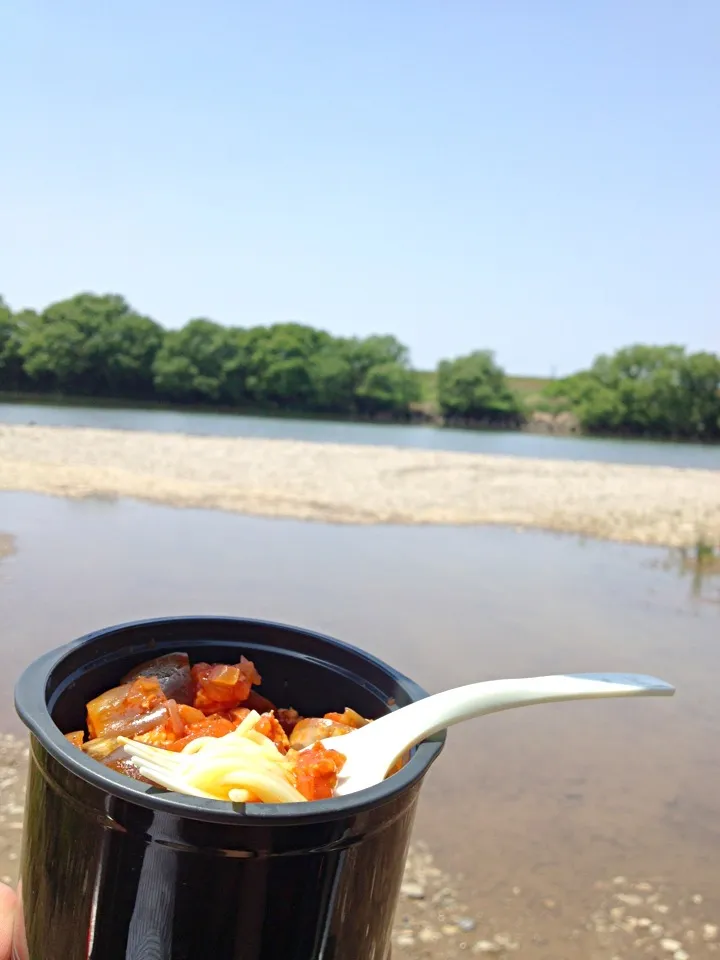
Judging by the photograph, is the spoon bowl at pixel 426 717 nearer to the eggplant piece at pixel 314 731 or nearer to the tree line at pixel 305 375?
the eggplant piece at pixel 314 731

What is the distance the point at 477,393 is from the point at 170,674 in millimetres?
70860

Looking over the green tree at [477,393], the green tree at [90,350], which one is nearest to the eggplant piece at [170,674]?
the green tree at [90,350]

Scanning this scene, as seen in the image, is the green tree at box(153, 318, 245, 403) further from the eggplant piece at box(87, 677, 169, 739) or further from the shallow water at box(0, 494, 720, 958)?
the eggplant piece at box(87, 677, 169, 739)

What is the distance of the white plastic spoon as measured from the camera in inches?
47.4

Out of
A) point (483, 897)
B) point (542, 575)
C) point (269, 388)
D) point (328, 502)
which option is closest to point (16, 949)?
point (483, 897)

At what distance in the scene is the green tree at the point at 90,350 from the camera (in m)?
61.0

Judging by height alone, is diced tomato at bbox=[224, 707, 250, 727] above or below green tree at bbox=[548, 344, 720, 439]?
below

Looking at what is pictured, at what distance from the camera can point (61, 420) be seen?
101 ft

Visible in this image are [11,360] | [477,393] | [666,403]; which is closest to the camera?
[11,360]

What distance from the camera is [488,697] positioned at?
127 cm

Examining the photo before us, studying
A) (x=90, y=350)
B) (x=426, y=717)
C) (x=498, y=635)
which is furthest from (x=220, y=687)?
(x=90, y=350)

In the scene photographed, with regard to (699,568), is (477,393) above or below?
above

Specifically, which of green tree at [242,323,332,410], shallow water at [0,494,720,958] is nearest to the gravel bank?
shallow water at [0,494,720,958]

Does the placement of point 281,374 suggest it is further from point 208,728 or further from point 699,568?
point 208,728
